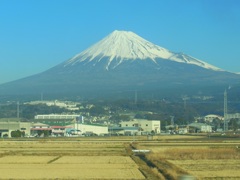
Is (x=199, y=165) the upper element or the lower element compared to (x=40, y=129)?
lower

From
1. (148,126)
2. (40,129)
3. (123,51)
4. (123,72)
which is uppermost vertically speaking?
(123,51)

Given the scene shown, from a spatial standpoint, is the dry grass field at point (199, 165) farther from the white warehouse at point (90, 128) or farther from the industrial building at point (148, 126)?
the industrial building at point (148, 126)

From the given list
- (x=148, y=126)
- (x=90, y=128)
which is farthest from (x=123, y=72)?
(x=90, y=128)

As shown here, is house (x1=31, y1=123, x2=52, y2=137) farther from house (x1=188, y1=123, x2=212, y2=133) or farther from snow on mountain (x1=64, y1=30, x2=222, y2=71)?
snow on mountain (x1=64, y1=30, x2=222, y2=71)

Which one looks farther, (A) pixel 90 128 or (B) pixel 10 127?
(A) pixel 90 128

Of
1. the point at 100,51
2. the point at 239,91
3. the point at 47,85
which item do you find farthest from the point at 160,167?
the point at 100,51

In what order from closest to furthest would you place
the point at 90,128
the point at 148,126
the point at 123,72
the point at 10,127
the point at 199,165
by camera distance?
the point at 199,165 < the point at 10,127 < the point at 90,128 < the point at 148,126 < the point at 123,72

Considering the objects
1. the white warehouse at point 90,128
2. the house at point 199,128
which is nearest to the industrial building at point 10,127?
the white warehouse at point 90,128

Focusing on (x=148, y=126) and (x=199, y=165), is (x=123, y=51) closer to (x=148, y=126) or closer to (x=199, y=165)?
(x=148, y=126)
